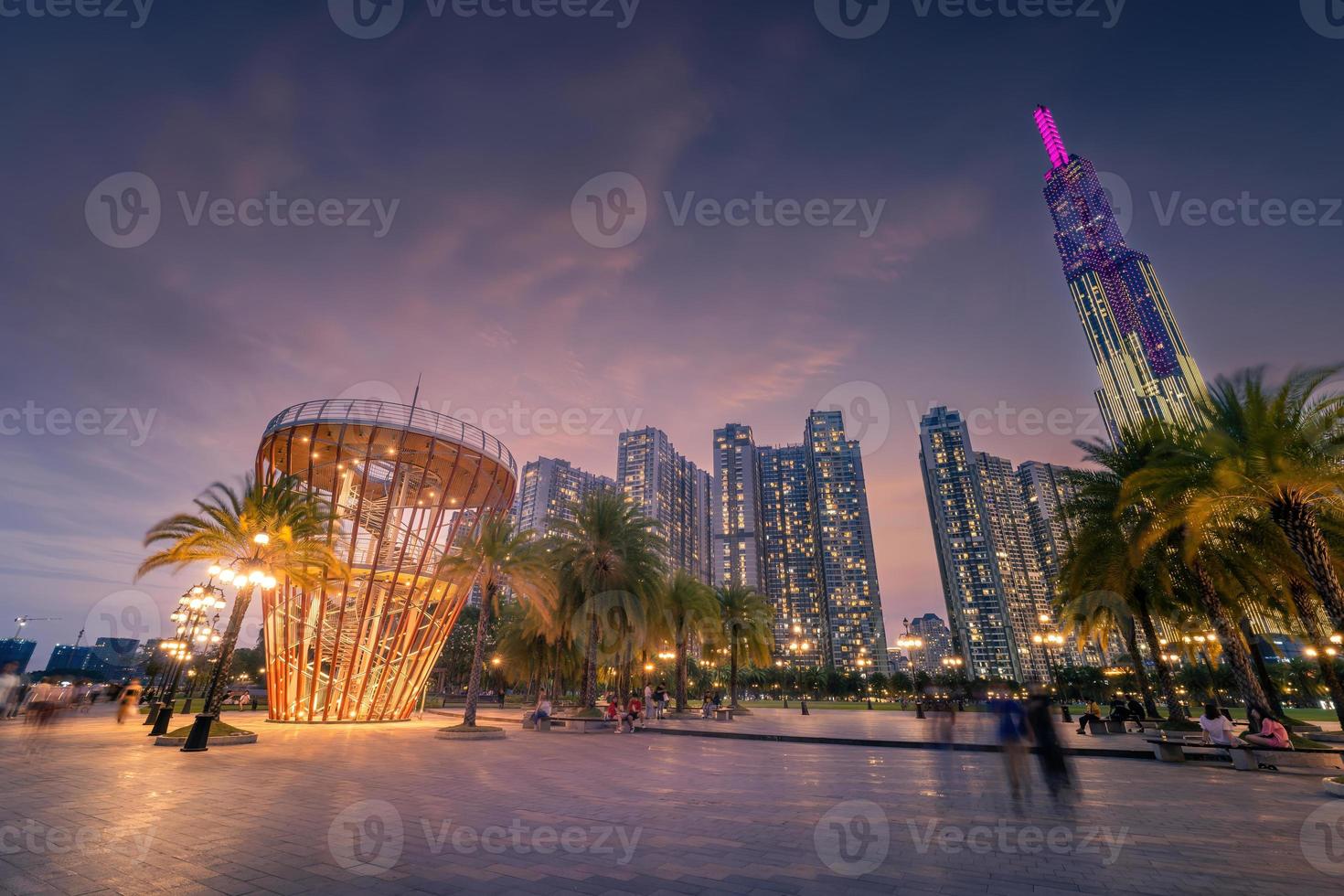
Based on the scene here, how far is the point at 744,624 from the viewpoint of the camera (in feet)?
134

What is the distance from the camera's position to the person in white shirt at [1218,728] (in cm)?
1288

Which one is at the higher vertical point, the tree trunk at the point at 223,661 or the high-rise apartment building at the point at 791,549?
the high-rise apartment building at the point at 791,549

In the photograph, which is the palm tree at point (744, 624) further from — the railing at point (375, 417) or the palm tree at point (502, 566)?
the railing at point (375, 417)

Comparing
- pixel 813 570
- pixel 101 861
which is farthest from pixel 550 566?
pixel 813 570

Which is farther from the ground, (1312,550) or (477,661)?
(1312,550)

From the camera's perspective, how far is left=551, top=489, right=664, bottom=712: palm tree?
86.4ft

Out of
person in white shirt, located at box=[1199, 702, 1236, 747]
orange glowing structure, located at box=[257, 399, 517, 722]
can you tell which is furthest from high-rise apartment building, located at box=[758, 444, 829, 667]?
person in white shirt, located at box=[1199, 702, 1236, 747]

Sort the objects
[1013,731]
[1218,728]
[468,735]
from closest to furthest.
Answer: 1. [1013,731]
2. [1218,728]
3. [468,735]

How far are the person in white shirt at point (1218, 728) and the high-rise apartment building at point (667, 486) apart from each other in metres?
129

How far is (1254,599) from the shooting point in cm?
2355

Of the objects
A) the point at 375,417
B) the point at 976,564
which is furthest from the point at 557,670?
the point at 976,564

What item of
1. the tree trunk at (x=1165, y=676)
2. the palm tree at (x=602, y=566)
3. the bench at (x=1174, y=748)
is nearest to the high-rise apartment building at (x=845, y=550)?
the tree trunk at (x=1165, y=676)

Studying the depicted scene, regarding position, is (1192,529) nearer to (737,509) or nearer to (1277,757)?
(1277,757)

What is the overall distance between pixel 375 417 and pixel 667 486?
435 feet
